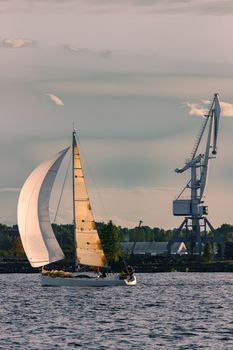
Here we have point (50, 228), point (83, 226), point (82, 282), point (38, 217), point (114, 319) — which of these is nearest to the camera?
point (114, 319)

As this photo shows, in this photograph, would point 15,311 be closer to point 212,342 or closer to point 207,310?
point 207,310

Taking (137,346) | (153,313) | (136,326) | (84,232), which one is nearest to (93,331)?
(136,326)

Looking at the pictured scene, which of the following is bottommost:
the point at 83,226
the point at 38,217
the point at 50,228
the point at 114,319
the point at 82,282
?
the point at 114,319

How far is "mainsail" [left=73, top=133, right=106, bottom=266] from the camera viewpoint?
12938 centimetres

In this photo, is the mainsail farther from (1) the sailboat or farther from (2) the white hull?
(2) the white hull

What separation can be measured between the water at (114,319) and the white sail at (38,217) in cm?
374

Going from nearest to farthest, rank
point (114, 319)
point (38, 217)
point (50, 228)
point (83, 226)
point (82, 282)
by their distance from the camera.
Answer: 1. point (114, 319)
2. point (82, 282)
3. point (38, 217)
4. point (50, 228)
5. point (83, 226)

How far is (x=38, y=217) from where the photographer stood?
12675 cm

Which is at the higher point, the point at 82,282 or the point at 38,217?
the point at 38,217

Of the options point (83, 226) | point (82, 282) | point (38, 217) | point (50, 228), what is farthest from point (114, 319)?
point (83, 226)

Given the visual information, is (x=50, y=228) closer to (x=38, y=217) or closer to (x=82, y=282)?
(x=38, y=217)

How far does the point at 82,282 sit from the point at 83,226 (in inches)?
275

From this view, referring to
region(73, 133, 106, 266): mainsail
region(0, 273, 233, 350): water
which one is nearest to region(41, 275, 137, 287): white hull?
region(0, 273, 233, 350): water

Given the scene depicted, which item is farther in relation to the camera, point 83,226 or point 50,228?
point 83,226
